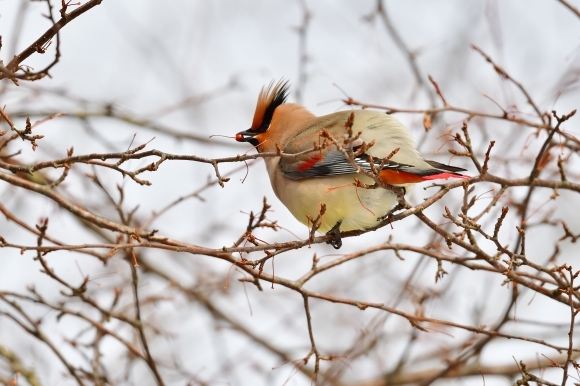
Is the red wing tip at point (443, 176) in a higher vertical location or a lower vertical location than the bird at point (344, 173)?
lower

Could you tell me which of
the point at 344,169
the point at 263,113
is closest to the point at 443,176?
the point at 344,169

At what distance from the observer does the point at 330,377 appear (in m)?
4.71

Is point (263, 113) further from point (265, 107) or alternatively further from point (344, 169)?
point (344, 169)

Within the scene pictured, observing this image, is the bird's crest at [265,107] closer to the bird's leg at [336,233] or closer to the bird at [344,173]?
the bird at [344,173]

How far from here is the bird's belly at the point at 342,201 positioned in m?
3.93

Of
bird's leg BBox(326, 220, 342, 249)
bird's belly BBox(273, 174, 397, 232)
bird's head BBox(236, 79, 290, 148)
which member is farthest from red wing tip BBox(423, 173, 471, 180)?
bird's head BBox(236, 79, 290, 148)

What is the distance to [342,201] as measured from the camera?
13.2 ft

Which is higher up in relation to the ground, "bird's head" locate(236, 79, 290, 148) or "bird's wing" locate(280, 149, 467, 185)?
"bird's head" locate(236, 79, 290, 148)

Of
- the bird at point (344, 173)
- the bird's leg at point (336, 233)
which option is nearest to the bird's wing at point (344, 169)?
the bird at point (344, 173)

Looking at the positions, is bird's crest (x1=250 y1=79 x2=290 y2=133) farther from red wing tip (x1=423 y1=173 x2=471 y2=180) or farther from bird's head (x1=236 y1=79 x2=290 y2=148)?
red wing tip (x1=423 y1=173 x2=471 y2=180)

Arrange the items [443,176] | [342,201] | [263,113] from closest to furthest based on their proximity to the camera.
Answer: [443,176] < [342,201] < [263,113]

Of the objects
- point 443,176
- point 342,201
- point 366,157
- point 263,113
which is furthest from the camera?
point 263,113

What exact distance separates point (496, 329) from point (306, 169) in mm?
1315

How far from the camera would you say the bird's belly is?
393 cm
